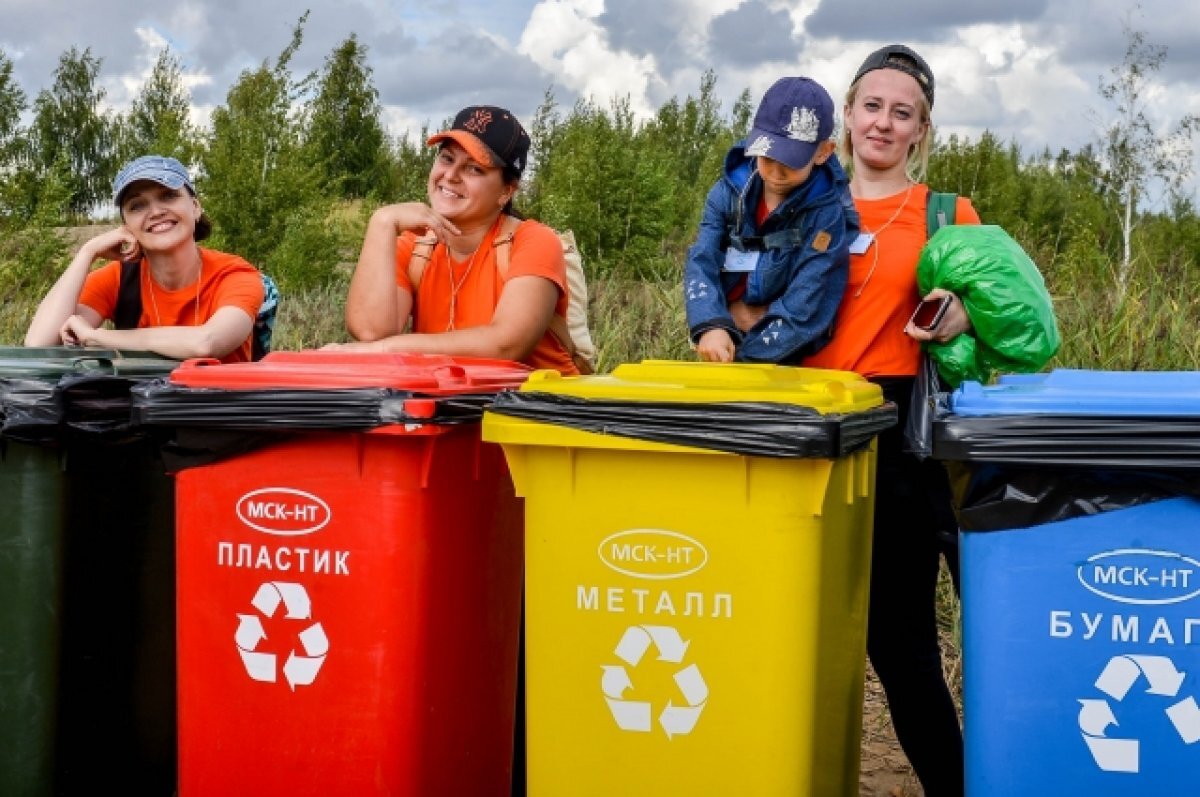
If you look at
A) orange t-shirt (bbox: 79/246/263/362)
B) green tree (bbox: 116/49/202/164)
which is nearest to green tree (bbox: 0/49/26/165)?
green tree (bbox: 116/49/202/164)

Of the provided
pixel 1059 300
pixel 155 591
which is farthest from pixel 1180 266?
pixel 155 591

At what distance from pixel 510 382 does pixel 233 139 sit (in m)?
12.5

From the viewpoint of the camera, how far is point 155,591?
144 inches

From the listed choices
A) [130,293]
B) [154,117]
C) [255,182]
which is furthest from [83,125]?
[130,293]

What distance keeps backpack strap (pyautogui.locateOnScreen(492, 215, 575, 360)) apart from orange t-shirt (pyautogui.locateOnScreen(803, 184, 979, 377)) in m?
0.85

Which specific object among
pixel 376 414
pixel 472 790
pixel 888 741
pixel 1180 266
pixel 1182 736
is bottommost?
pixel 888 741

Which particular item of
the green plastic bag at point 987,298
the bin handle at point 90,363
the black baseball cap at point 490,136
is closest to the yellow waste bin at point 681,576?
the green plastic bag at point 987,298

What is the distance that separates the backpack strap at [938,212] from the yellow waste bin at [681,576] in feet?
2.02

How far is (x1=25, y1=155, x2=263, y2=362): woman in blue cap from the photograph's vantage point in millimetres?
4000

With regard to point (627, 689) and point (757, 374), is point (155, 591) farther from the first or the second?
point (757, 374)

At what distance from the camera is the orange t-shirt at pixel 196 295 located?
13.2 ft

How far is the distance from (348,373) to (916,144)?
1544mm

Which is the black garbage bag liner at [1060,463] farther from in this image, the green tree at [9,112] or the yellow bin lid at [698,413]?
the green tree at [9,112]

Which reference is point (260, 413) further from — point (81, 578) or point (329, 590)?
point (81, 578)
